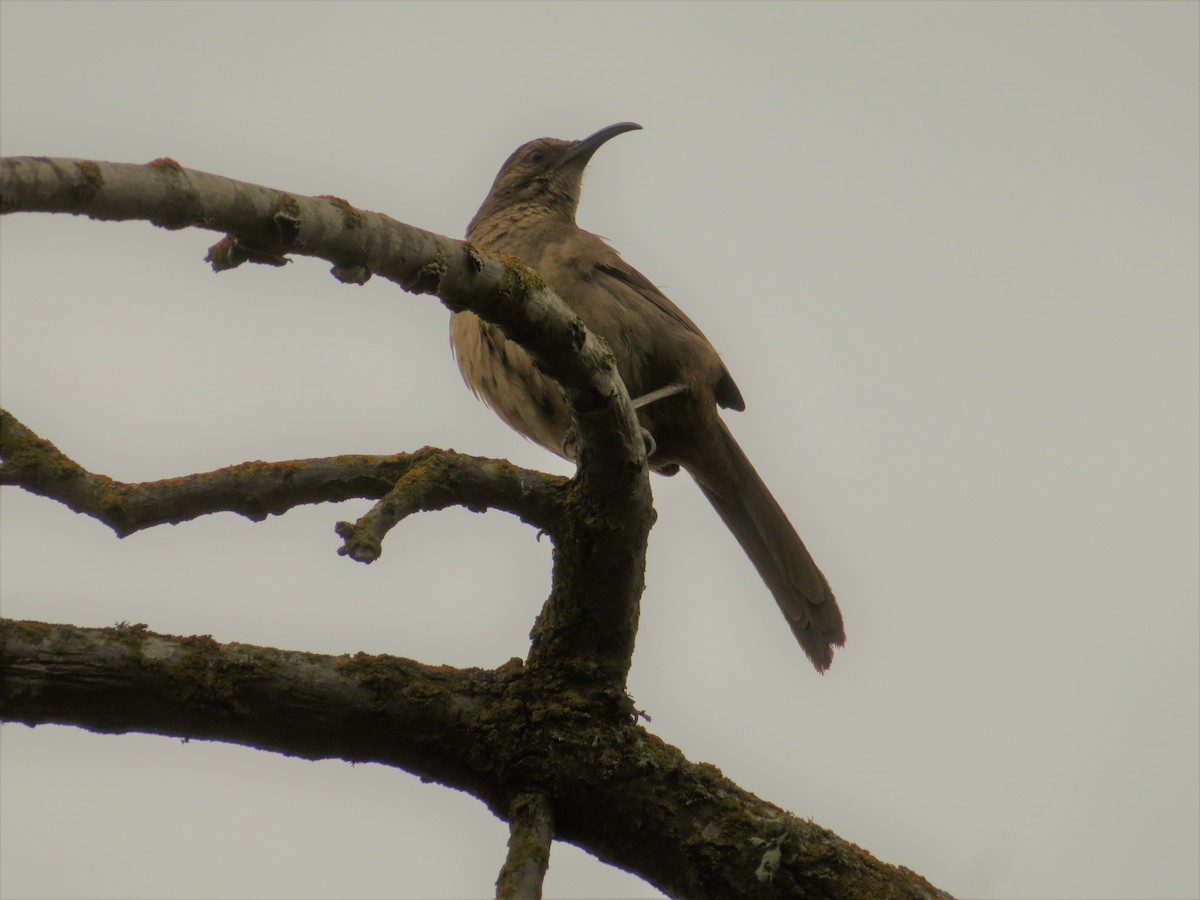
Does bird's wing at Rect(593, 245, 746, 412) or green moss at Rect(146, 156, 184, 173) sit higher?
bird's wing at Rect(593, 245, 746, 412)

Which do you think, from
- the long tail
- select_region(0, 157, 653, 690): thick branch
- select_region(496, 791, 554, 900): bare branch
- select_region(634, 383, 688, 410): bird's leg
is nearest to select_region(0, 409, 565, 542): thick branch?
select_region(0, 157, 653, 690): thick branch

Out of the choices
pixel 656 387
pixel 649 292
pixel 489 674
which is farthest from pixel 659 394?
pixel 489 674

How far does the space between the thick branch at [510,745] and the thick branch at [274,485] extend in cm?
27

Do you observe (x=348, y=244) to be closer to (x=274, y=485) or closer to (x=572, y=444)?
(x=274, y=485)

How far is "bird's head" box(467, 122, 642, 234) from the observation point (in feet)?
20.0

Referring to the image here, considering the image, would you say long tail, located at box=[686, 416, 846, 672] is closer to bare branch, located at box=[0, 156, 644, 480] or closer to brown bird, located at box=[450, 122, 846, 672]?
brown bird, located at box=[450, 122, 846, 672]

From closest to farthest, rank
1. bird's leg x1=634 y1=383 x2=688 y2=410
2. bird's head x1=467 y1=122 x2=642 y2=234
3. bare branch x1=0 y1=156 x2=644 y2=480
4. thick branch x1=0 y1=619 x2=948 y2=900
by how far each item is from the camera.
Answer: bare branch x1=0 y1=156 x2=644 y2=480 → thick branch x1=0 y1=619 x2=948 y2=900 → bird's leg x1=634 y1=383 x2=688 y2=410 → bird's head x1=467 y1=122 x2=642 y2=234

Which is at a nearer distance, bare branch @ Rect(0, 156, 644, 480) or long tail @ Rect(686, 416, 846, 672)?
bare branch @ Rect(0, 156, 644, 480)

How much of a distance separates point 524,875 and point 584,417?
0.99 meters

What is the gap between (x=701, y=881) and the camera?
9.86ft

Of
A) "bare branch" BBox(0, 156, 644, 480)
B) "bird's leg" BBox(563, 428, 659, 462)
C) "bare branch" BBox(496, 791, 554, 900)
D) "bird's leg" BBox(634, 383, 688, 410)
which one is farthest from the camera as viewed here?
"bird's leg" BBox(634, 383, 688, 410)

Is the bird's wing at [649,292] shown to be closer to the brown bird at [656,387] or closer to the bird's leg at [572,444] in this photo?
the brown bird at [656,387]

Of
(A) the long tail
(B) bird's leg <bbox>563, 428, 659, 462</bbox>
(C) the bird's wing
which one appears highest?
(C) the bird's wing

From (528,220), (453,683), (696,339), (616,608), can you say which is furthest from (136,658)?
(528,220)
